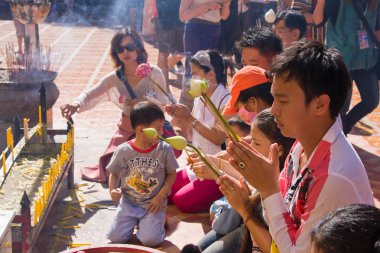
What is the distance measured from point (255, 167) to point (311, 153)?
0.24 m

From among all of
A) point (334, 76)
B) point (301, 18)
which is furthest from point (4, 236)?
point (301, 18)

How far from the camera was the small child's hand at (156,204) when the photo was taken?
4.41 m

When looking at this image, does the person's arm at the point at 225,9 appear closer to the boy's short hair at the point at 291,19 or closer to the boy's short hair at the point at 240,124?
the boy's short hair at the point at 291,19

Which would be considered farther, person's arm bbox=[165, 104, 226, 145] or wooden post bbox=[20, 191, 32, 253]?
person's arm bbox=[165, 104, 226, 145]

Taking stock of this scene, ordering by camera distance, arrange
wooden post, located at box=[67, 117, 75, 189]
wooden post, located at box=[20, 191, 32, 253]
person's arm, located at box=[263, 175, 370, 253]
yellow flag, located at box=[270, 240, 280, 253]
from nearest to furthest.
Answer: person's arm, located at box=[263, 175, 370, 253]
yellow flag, located at box=[270, 240, 280, 253]
wooden post, located at box=[20, 191, 32, 253]
wooden post, located at box=[67, 117, 75, 189]

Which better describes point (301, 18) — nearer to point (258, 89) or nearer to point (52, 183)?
point (258, 89)

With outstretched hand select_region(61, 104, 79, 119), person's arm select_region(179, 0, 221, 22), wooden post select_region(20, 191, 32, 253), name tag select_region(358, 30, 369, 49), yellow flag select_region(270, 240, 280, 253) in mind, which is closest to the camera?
yellow flag select_region(270, 240, 280, 253)

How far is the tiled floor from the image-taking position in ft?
14.9

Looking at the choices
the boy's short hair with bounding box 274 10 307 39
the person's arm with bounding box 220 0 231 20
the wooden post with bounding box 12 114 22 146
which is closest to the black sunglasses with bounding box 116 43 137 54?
the wooden post with bounding box 12 114 22 146

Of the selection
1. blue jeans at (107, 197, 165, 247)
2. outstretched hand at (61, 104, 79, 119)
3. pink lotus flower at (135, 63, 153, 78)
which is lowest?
blue jeans at (107, 197, 165, 247)

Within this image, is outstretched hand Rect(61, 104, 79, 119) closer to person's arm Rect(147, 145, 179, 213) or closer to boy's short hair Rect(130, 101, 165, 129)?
boy's short hair Rect(130, 101, 165, 129)

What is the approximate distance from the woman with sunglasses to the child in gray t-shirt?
997mm

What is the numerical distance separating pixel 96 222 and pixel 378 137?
358cm

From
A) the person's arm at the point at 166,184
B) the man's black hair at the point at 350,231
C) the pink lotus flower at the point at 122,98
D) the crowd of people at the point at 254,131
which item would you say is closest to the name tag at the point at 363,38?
the crowd of people at the point at 254,131
